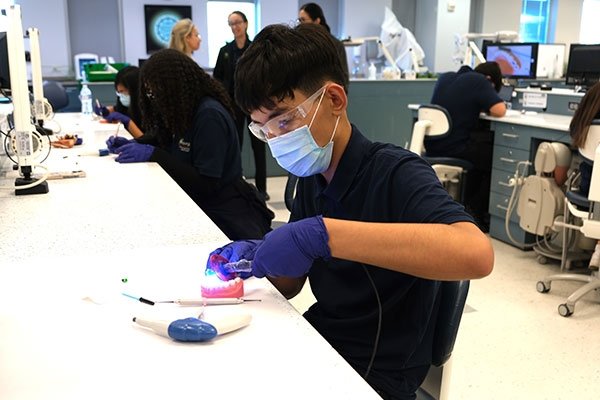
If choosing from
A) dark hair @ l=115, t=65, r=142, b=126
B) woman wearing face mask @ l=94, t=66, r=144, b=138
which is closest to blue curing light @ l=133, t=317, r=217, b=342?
woman wearing face mask @ l=94, t=66, r=144, b=138

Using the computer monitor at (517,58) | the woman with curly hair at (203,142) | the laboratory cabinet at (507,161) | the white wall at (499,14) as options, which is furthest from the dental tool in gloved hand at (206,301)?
the white wall at (499,14)

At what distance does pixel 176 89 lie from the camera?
2.08m

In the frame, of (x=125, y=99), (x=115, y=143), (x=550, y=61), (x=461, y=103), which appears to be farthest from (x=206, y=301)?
(x=550, y=61)

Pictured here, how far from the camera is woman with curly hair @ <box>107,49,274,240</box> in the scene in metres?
2.04

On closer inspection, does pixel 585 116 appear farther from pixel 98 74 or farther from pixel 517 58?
pixel 98 74

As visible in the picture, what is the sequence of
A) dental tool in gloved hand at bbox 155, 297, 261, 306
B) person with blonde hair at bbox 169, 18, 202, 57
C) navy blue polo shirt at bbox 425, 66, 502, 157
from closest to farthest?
1. dental tool in gloved hand at bbox 155, 297, 261, 306
2. navy blue polo shirt at bbox 425, 66, 502, 157
3. person with blonde hair at bbox 169, 18, 202, 57

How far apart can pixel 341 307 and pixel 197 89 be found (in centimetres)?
126

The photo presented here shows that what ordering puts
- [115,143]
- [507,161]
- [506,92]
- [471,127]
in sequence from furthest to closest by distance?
[506,92] → [471,127] → [507,161] → [115,143]

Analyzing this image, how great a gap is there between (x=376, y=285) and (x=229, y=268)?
26 centimetres

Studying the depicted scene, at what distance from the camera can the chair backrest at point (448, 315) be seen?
3.45ft

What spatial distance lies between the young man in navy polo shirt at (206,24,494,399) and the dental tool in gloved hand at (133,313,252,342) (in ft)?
0.38

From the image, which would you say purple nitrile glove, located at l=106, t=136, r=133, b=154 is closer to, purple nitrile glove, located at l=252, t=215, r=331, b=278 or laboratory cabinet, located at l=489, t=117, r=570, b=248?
purple nitrile glove, located at l=252, t=215, r=331, b=278

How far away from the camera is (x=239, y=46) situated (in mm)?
4336

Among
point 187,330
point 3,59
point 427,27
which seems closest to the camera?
point 187,330
